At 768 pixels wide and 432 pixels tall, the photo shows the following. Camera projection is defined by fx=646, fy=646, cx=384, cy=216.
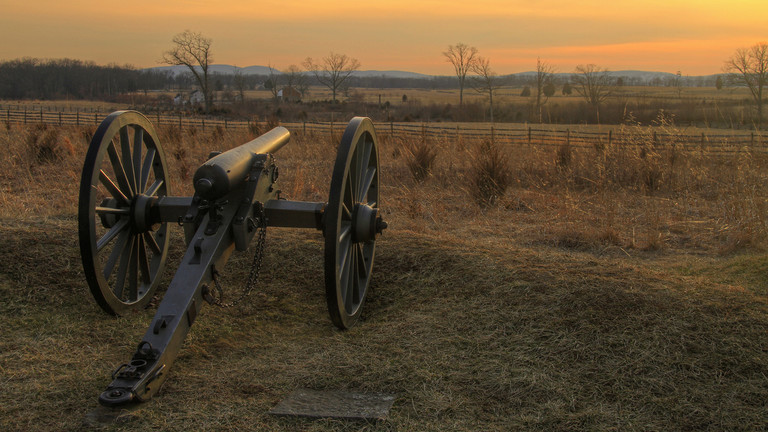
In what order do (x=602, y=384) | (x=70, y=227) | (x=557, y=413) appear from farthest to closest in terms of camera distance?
(x=70, y=227)
(x=602, y=384)
(x=557, y=413)

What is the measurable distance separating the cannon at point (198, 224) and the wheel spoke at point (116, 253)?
0.01m

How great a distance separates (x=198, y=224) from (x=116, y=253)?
0.81 metres

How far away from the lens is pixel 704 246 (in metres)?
6.80

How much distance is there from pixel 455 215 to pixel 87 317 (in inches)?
201

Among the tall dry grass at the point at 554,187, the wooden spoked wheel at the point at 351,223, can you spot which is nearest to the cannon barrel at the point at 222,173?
the wooden spoked wheel at the point at 351,223

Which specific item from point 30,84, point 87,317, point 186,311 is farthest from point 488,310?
point 30,84

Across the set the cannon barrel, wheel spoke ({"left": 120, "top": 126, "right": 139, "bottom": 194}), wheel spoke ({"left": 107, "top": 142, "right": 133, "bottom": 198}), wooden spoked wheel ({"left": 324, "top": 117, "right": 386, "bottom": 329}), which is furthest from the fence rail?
wheel spoke ({"left": 107, "top": 142, "right": 133, "bottom": 198})

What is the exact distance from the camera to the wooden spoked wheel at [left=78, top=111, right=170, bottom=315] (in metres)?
4.06

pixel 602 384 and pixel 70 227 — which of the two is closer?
pixel 602 384

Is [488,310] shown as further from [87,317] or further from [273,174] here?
[87,317]

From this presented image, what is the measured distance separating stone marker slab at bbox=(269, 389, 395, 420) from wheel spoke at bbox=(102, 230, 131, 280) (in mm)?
1663

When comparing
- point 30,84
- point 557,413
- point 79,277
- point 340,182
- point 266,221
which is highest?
point 30,84

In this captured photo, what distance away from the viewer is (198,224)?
13.4 feet

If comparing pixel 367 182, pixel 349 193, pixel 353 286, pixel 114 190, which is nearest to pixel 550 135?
pixel 367 182
